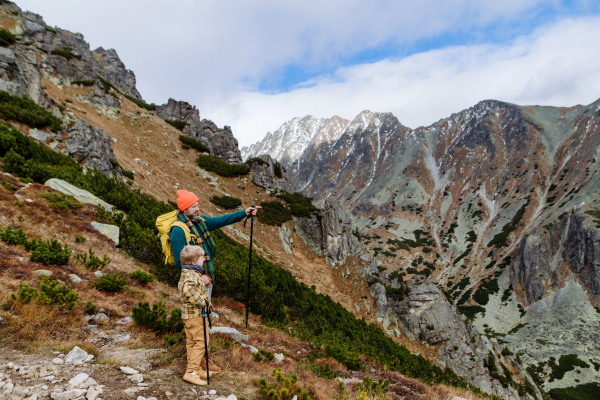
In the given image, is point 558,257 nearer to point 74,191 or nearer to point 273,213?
point 273,213

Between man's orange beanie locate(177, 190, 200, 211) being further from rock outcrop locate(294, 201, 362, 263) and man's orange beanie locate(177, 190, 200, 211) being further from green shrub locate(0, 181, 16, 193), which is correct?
rock outcrop locate(294, 201, 362, 263)

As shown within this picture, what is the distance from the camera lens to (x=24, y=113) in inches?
Result: 568

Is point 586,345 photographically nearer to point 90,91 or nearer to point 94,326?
point 94,326

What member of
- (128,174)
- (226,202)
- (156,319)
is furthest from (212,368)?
(226,202)

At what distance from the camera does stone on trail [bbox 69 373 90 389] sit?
3.06m

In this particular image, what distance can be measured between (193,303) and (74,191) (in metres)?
9.96

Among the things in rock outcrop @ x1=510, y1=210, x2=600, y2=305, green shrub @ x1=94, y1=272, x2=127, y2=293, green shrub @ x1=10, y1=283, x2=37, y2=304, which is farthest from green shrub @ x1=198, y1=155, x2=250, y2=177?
rock outcrop @ x1=510, y1=210, x2=600, y2=305

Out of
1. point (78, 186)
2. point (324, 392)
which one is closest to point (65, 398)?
point (324, 392)

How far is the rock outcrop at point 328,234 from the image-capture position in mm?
28569

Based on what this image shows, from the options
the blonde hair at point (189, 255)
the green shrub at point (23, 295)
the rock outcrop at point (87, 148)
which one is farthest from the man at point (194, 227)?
the rock outcrop at point (87, 148)

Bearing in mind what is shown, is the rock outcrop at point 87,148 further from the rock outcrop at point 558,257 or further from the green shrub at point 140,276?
the rock outcrop at point 558,257

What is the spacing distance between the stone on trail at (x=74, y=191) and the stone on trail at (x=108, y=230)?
50.7 inches

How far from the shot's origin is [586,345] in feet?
212

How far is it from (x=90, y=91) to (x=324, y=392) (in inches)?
1518
